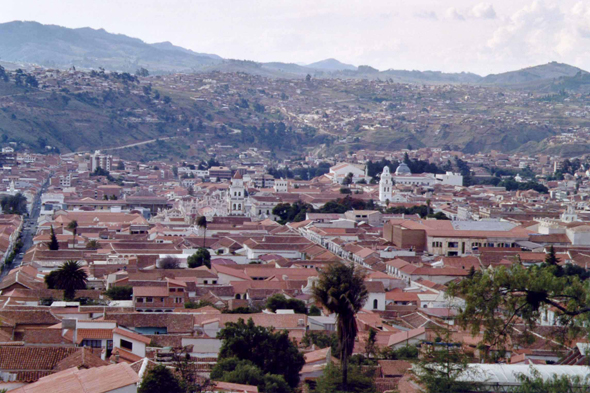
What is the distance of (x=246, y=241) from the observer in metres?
40.5

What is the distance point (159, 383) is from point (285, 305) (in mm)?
11700

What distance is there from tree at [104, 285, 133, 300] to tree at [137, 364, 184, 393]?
488 inches

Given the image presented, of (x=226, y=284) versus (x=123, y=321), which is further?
(x=226, y=284)

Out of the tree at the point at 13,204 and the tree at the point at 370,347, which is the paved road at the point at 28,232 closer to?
the tree at the point at 13,204

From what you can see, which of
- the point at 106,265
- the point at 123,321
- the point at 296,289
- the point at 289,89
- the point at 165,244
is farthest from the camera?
the point at 289,89

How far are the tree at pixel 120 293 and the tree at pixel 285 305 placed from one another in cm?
357

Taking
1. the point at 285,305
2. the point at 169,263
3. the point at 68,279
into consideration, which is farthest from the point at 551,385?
the point at 169,263

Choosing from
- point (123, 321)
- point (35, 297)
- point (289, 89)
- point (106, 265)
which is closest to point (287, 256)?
point (106, 265)

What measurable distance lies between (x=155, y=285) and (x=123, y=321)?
5.79 m

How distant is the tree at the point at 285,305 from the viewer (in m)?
24.0

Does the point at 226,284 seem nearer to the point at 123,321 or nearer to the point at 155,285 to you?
the point at 155,285

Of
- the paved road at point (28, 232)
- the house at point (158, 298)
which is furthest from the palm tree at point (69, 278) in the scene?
the paved road at point (28, 232)

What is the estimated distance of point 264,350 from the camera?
16688mm

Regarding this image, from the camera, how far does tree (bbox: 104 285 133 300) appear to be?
24875 millimetres
